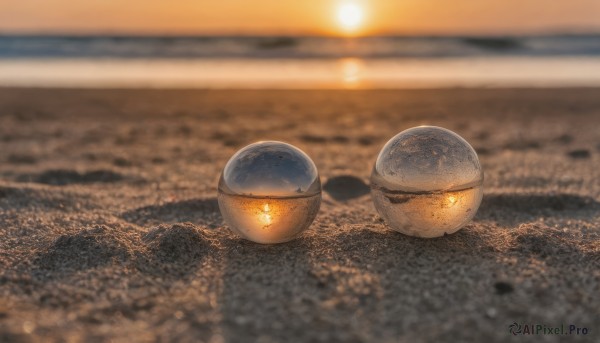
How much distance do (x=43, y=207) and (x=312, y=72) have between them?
14237 millimetres

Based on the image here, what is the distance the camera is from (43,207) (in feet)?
14.4

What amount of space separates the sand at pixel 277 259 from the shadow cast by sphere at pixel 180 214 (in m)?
0.01

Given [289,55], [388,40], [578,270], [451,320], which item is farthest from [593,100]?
[388,40]

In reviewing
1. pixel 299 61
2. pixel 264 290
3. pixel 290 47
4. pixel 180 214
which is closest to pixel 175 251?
pixel 264 290

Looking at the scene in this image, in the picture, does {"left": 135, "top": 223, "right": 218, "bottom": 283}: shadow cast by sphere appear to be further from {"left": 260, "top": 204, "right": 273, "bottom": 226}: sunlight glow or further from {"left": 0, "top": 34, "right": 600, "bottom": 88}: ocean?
{"left": 0, "top": 34, "right": 600, "bottom": 88}: ocean

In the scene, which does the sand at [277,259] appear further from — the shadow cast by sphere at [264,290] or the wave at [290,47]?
the wave at [290,47]

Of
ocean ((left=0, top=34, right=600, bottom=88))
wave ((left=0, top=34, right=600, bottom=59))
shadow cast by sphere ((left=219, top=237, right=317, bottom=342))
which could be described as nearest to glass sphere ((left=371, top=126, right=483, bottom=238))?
shadow cast by sphere ((left=219, top=237, right=317, bottom=342))

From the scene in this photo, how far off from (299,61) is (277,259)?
63.3 ft

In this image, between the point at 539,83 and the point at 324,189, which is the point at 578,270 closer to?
the point at 324,189

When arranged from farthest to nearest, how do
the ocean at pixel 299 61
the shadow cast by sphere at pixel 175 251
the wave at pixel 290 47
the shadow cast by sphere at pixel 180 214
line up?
the wave at pixel 290 47 → the ocean at pixel 299 61 → the shadow cast by sphere at pixel 180 214 → the shadow cast by sphere at pixel 175 251

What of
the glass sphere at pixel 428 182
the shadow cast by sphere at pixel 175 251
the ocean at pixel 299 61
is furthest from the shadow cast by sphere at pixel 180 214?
the ocean at pixel 299 61

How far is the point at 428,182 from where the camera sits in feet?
10.4

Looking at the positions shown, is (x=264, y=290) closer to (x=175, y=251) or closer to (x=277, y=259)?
(x=277, y=259)

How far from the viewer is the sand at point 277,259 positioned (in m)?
2.55
